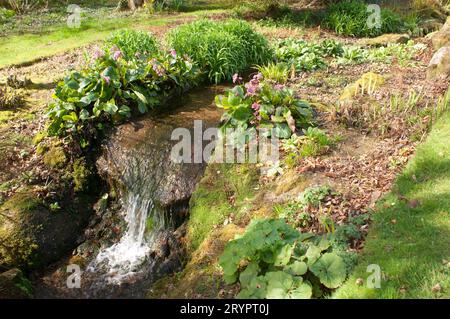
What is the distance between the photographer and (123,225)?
7.02 metres

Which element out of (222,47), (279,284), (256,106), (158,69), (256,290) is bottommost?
(256,290)

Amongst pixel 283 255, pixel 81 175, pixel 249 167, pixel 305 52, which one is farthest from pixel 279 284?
pixel 305 52

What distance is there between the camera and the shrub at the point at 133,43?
384 inches

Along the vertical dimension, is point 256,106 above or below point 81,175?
above

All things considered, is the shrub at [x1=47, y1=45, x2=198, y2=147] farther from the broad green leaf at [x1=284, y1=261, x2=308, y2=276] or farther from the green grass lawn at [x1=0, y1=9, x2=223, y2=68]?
the broad green leaf at [x1=284, y1=261, x2=308, y2=276]

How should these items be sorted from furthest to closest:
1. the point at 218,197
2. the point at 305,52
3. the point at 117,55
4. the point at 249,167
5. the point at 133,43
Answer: the point at 305,52 → the point at 133,43 → the point at 117,55 → the point at 249,167 → the point at 218,197

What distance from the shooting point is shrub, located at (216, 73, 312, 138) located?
7.22m

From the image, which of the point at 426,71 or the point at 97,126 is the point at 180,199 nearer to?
the point at 97,126

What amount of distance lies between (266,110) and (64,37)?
27.4 feet

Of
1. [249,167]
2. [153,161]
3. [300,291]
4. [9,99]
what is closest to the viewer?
[300,291]

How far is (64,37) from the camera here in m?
13.2

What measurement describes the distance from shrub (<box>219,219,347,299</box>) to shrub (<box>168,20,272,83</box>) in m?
5.52

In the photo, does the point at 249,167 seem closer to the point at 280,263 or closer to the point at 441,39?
the point at 280,263

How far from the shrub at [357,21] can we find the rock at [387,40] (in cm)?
94
